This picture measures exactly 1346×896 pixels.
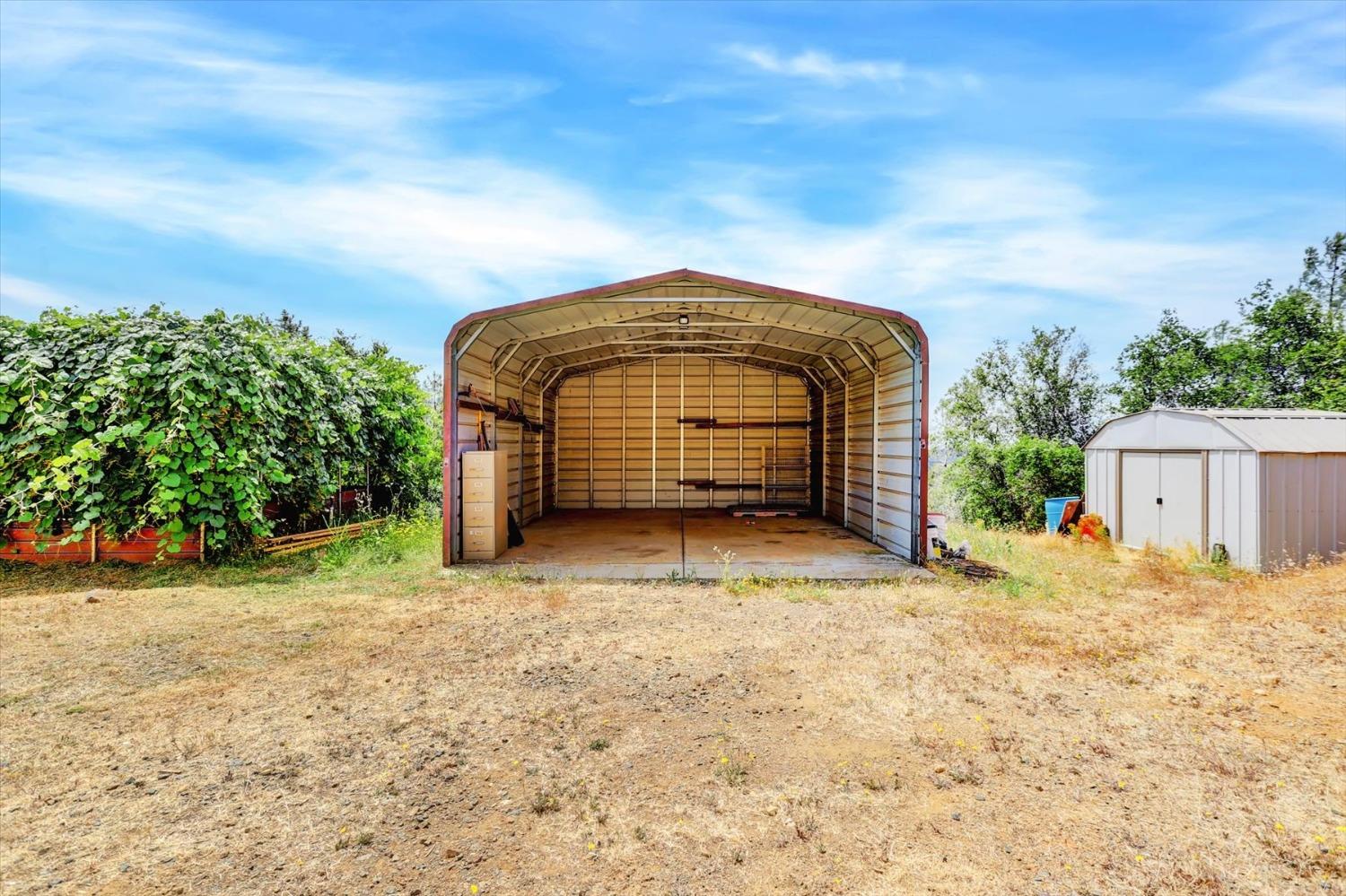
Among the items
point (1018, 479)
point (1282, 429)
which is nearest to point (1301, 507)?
point (1282, 429)

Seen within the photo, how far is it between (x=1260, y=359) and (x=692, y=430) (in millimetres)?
13615

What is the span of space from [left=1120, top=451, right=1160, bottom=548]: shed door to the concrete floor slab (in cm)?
397

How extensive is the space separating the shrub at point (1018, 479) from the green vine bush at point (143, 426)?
1313 cm

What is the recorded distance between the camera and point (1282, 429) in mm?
8969

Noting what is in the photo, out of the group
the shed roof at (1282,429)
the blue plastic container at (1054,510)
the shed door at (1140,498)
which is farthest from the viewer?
the blue plastic container at (1054,510)

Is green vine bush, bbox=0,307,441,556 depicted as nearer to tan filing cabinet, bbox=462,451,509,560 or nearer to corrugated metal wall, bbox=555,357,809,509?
tan filing cabinet, bbox=462,451,509,560

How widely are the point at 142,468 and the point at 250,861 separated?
6.24 meters

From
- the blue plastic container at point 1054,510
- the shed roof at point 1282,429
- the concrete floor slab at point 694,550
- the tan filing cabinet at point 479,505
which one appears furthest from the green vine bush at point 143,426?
the blue plastic container at point 1054,510

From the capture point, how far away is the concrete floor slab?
770 centimetres

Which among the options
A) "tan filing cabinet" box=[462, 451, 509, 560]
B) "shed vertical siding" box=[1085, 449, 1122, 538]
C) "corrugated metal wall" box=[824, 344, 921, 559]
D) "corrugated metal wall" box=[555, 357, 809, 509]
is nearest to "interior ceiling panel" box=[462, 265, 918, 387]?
"corrugated metal wall" box=[824, 344, 921, 559]

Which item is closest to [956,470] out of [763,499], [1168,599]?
[763,499]

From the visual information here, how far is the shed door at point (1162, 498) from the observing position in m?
9.16

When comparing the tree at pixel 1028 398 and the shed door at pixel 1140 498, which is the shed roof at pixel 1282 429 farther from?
the tree at pixel 1028 398

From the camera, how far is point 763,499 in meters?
14.3
